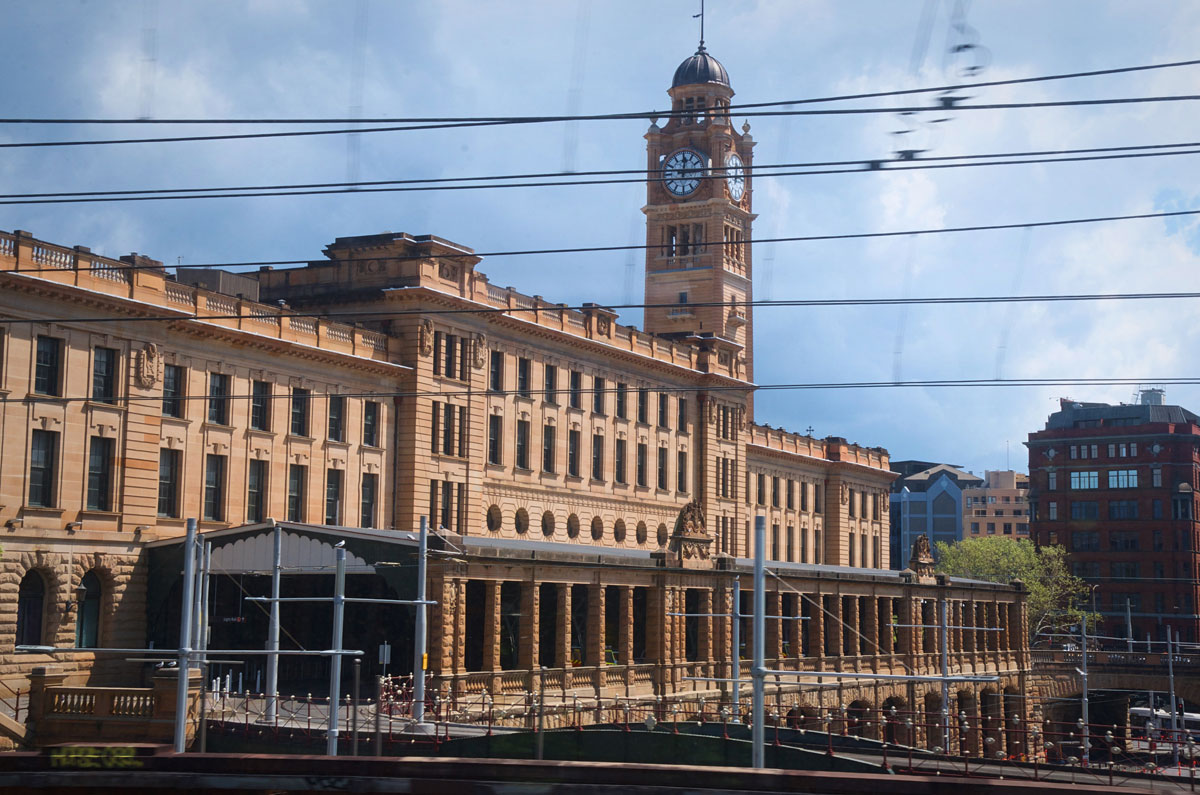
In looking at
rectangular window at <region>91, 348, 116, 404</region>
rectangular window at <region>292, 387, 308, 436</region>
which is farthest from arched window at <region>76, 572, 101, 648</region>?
rectangular window at <region>292, 387, 308, 436</region>

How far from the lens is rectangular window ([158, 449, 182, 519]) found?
5397 cm

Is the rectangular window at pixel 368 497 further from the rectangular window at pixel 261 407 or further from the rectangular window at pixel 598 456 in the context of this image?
the rectangular window at pixel 598 456

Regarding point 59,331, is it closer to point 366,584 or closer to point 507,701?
point 366,584

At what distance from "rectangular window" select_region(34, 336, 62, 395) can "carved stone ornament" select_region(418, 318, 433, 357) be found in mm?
18069

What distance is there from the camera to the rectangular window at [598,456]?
256ft

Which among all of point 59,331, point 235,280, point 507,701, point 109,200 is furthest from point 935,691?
point 109,200

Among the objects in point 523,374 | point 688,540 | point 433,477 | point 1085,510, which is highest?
point 523,374

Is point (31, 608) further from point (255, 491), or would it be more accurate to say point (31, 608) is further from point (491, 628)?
point (491, 628)

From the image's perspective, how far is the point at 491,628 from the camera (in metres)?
51.1

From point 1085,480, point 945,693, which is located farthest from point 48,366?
point 1085,480

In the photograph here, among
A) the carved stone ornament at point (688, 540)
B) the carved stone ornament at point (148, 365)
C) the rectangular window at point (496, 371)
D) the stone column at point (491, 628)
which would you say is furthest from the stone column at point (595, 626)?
the carved stone ornament at point (148, 365)

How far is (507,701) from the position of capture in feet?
165

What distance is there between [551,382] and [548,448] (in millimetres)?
3418

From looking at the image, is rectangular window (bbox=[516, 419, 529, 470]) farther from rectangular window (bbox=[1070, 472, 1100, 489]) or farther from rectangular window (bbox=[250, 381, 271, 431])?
rectangular window (bbox=[1070, 472, 1100, 489])
